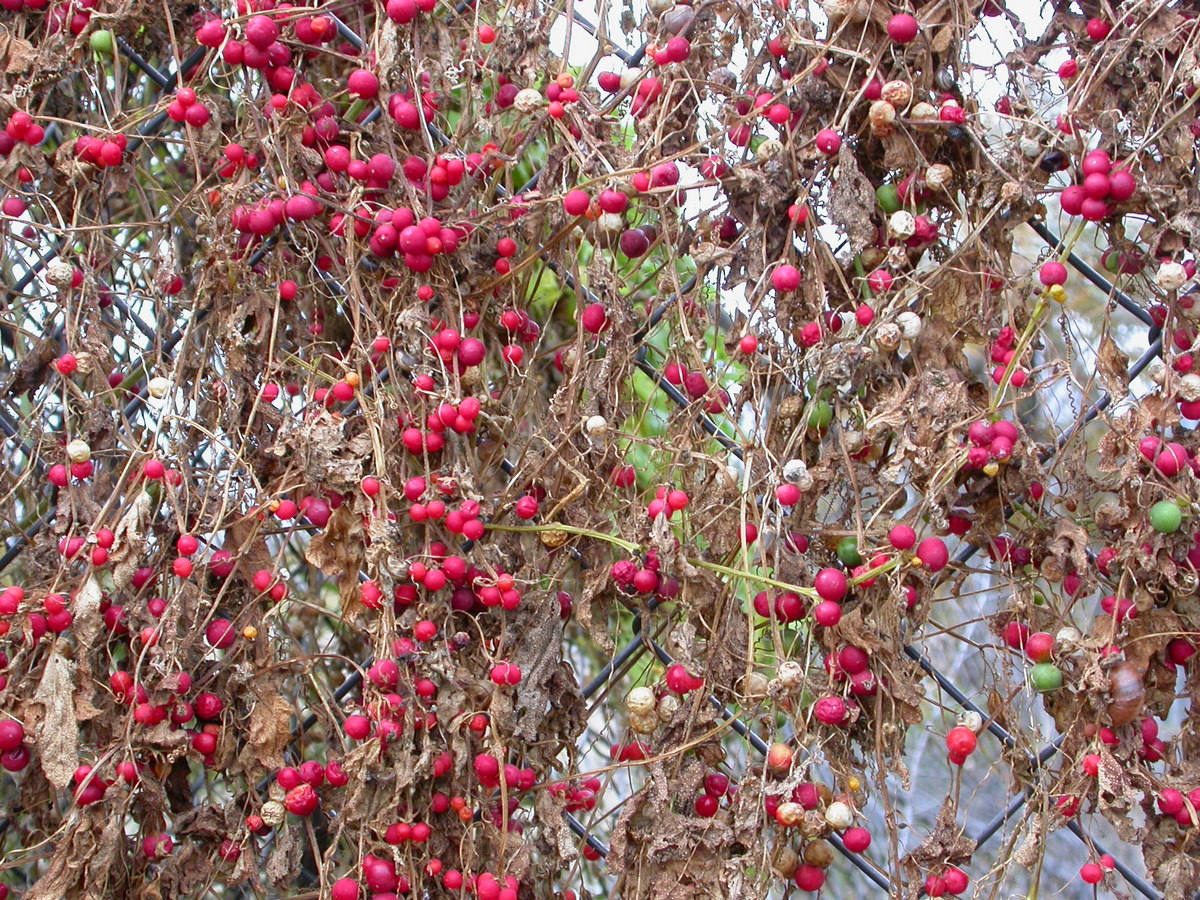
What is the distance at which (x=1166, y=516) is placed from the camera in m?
1.02

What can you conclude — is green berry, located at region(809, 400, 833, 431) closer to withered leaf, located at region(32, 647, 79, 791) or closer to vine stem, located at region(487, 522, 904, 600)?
vine stem, located at region(487, 522, 904, 600)

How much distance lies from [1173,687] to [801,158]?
0.63 m

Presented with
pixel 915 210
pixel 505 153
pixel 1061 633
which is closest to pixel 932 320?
pixel 915 210

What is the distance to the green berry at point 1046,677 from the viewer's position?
106cm

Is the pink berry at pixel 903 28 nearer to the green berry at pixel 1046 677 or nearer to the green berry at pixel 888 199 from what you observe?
the green berry at pixel 888 199

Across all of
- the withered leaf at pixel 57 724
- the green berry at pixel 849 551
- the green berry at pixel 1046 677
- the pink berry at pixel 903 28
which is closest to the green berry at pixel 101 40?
the withered leaf at pixel 57 724

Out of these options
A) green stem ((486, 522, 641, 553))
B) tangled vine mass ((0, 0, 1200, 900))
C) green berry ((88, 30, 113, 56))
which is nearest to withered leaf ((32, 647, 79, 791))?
tangled vine mass ((0, 0, 1200, 900))

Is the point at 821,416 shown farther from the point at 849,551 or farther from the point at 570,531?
the point at 570,531

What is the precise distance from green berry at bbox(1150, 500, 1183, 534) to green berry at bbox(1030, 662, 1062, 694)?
162 millimetres

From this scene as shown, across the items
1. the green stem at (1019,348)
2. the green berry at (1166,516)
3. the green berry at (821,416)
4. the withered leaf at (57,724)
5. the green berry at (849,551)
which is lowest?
the withered leaf at (57,724)

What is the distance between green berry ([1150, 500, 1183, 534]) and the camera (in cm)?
102

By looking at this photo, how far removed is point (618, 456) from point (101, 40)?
0.77 metres

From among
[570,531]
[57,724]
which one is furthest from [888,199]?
[57,724]

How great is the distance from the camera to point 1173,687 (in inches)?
42.7
